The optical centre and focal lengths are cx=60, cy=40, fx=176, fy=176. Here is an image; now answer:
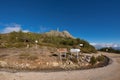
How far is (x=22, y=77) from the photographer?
1329cm

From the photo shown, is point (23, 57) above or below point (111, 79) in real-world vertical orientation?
above

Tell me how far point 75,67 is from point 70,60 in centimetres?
213

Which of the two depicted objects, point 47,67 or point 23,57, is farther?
point 23,57

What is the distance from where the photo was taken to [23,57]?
2073 cm

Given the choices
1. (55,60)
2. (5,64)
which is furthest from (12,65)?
(55,60)

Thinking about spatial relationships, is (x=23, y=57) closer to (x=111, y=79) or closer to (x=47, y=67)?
(x=47, y=67)

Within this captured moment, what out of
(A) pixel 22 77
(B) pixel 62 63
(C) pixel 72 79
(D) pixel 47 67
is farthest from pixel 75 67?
(A) pixel 22 77

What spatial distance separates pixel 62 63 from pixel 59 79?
6.32 meters

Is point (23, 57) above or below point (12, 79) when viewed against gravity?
above

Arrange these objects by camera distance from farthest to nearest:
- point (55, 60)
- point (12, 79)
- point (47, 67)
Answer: point (55, 60) < point (47, 67) < point (12, 79)

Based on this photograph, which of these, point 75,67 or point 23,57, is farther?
point 23,57

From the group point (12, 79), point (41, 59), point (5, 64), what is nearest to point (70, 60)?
point (41, 59)

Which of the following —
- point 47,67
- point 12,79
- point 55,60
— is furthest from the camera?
point 55,60

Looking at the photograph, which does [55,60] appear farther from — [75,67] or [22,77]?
[22,77]
